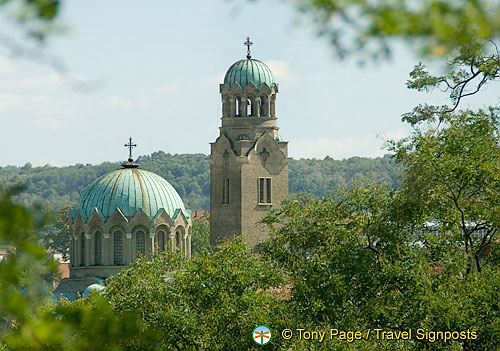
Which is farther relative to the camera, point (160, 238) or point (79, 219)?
point (79, 219)

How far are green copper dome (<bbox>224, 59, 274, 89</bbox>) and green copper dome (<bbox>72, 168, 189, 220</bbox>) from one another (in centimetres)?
804

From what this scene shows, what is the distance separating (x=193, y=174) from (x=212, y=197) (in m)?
127

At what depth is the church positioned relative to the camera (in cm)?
5275

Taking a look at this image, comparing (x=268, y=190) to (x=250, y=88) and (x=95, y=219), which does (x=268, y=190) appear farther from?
(x=95, y=219)

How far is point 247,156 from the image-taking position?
5897 cm

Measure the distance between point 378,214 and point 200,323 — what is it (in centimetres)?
469

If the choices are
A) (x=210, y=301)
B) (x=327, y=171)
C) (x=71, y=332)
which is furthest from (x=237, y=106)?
(x=327, y=171)

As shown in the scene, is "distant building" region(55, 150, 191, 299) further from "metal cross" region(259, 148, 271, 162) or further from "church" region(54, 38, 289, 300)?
"metal cross" region(259, 148, 271, 162)

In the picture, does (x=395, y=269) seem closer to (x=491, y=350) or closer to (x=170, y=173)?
(x=491, y=350)

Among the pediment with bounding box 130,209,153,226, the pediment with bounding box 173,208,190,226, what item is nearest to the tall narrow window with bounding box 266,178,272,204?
the pediment with bounding box 173,208,190,226

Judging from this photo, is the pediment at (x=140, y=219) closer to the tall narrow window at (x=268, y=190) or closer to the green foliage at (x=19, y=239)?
the tall narrow window at (x=268, y=190)

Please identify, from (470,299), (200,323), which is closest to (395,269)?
(470,299)

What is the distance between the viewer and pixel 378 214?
20031 millimetres

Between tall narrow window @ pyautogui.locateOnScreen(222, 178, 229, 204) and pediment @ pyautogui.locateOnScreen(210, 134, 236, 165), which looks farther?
tall narrow window @ pyautogui.locateOnScreen(222, 178, 229, 204)
